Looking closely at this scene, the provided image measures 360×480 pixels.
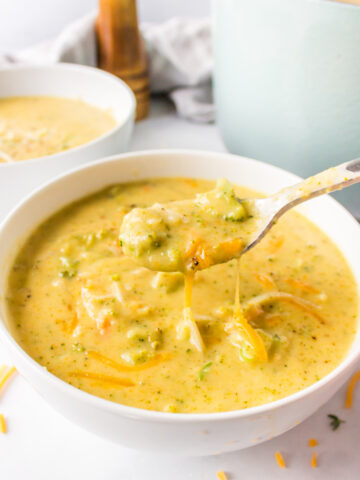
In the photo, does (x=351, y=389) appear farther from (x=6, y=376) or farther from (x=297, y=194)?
(x=6, y=376)

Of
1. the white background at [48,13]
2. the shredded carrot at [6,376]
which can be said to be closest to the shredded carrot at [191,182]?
the shredded carrot at [6,376]

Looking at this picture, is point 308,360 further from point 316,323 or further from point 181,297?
point 181,297

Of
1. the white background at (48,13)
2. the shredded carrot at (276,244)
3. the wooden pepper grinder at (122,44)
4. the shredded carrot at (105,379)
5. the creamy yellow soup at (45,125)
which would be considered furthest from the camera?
the white background at (48,13)

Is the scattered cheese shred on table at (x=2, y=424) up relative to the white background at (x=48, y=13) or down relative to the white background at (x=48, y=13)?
down

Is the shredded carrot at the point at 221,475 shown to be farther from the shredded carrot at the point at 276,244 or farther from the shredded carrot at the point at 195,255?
the shredded carrot at the point at 276,244

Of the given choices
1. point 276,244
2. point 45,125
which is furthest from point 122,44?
point 276,244

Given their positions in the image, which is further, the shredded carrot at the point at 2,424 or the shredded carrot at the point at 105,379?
the shredded carrot at the point at 2,424

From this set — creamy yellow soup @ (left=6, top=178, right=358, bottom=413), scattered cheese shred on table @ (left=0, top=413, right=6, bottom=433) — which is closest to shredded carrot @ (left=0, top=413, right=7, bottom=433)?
scattered cheese shred on table @ (left=0, top=413, right=6, bottom=433)
